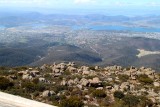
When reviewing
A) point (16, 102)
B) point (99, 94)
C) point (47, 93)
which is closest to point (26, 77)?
point (47, 93)

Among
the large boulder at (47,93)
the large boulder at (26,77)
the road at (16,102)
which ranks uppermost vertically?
the road at (16,102)

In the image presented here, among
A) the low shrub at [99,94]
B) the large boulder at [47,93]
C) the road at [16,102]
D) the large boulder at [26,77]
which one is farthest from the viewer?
the large boulder at [26,77]

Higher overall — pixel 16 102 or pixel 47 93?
pixel 16 102

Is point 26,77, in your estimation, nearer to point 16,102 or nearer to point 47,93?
point 47,93

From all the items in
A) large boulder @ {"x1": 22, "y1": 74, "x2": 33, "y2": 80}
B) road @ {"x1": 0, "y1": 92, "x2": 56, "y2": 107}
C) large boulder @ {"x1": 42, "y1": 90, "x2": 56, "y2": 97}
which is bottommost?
large boulder @ {"x1": 22, "y1": 74, "x2": 33, "y2": 80}

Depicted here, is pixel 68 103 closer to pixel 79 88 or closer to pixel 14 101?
pixel 79 88

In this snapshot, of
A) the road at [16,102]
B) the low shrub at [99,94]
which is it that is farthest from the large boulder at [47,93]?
the road at [16,102]

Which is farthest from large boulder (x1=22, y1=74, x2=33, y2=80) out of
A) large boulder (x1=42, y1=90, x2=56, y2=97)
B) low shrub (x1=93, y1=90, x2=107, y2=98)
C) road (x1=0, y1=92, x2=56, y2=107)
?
road (x1=0, y1=92, x2=56, y2=107)

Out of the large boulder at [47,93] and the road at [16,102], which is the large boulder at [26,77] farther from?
the road at [16,102]

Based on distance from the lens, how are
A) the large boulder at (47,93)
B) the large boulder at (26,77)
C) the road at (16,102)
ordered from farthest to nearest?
the large boulder at (26,77) → the large boulder at (47,93) → the road at (16,102)

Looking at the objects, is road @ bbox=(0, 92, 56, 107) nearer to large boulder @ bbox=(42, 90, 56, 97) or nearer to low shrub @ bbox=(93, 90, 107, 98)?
large boulder @ bbox=(42, 90, 56, 97)

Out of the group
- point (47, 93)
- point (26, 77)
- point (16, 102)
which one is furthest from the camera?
point (26, 77)

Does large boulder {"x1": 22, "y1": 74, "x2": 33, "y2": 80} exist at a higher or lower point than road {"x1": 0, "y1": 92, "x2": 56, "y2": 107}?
lower
